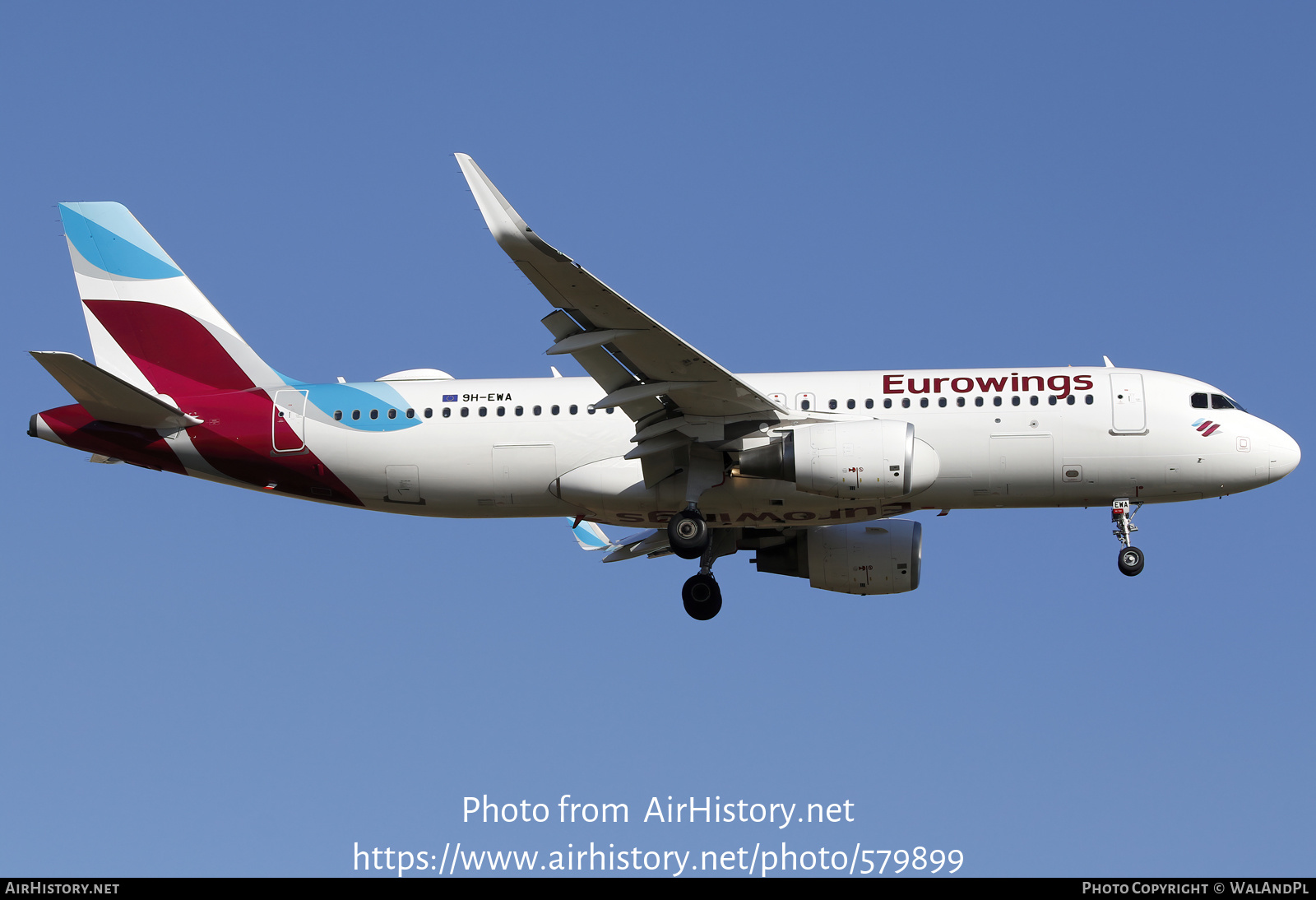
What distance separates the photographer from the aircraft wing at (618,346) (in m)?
27.1

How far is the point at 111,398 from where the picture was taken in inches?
1350

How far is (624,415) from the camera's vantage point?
3469cm

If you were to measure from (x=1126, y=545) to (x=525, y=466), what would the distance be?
1361cm

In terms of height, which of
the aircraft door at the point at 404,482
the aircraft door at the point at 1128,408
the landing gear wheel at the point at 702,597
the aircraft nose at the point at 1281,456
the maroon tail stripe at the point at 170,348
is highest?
the maroon tail stripe at the point at 170,348

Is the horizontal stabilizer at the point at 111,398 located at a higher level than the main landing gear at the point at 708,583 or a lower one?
higher

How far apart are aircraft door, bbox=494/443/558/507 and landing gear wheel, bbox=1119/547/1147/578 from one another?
505 inches

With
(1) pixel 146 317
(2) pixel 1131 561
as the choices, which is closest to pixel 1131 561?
(2) pixel 1131 561

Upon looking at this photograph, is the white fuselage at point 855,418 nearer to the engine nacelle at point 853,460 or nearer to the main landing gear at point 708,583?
the engine nacelle at point 853,460

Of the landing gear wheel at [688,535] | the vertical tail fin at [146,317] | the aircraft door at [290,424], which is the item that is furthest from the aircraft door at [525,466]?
the vertical tail fin at [146,317]

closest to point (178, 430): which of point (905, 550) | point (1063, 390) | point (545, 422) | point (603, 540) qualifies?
point (545, 422)

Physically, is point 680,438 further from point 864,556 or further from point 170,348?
point 170,348

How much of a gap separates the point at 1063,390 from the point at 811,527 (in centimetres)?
721

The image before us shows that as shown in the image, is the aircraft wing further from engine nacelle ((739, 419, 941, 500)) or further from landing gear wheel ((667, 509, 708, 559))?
landing gear wheel ((667, 509, 708, 559))

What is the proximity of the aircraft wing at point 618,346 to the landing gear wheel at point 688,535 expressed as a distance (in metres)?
1.72
